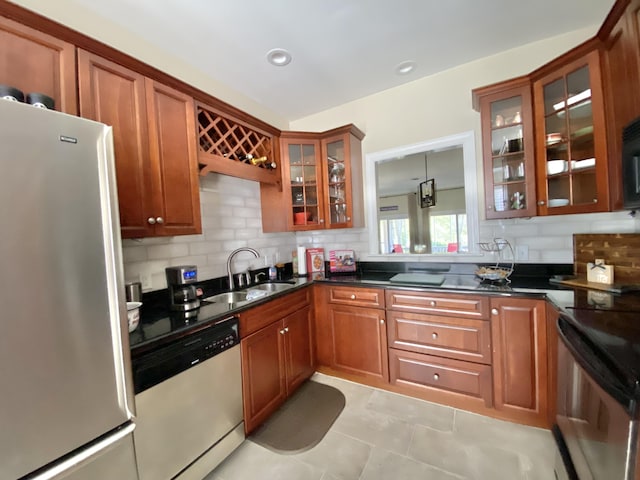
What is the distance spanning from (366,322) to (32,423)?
6.29 feet

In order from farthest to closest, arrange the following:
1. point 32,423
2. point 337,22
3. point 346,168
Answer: point 346,168
point 337,22
point 32,423

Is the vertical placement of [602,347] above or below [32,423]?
above

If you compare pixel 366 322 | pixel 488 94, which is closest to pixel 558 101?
pixel 488 94

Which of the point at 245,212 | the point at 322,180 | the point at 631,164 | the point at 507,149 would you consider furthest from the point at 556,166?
the point at 245,212

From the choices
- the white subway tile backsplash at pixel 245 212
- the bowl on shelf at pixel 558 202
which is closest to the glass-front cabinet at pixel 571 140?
the bowl on shelf at pixel 558 202

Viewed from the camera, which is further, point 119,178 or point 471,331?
point 471,331

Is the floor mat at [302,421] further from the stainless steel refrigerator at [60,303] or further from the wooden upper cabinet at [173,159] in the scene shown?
the wooden upper cabinet at [173,159]

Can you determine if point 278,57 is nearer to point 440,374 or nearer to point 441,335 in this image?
point 441,335

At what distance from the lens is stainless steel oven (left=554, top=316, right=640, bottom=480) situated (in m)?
0.73

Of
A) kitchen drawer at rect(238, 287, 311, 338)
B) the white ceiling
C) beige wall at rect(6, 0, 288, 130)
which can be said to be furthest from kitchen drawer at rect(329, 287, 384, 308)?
beige wall at rect(6, 0, 288, 130)

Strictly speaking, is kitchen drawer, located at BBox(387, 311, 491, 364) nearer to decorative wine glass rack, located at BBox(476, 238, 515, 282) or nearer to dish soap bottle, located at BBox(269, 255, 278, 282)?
decorative wine glass rack, located at BBox(476, 238, 515, 282)

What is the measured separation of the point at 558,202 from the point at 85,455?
279 centimetres

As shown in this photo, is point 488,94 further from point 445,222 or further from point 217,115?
point 445,222

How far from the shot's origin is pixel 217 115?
79.6 inches
